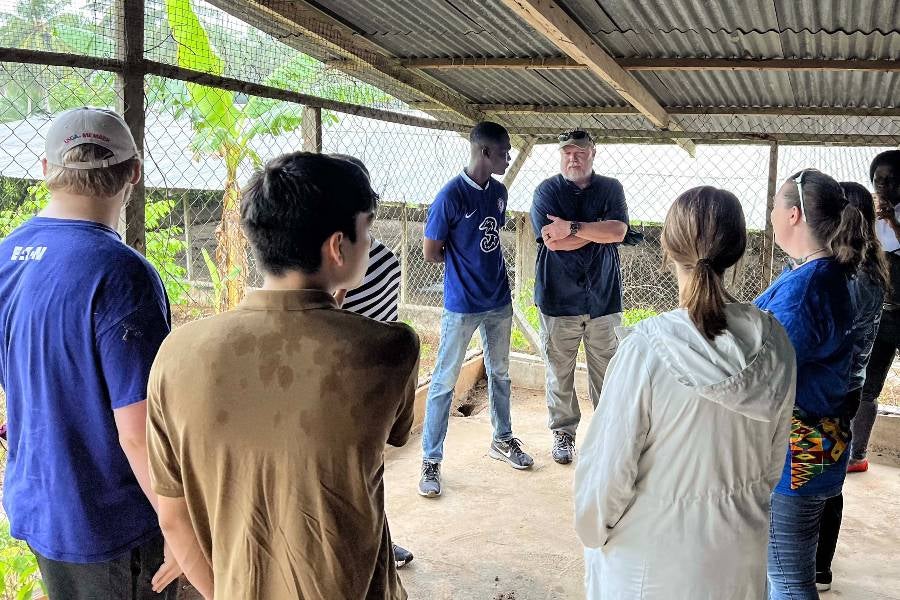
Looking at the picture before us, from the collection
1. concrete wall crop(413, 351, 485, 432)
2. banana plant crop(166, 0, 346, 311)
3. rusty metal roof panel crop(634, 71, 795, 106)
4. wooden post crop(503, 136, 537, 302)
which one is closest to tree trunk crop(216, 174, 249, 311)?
banana plant crop(166, 0, 346, 311)

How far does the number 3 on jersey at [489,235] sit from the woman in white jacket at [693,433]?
2417 millimetres

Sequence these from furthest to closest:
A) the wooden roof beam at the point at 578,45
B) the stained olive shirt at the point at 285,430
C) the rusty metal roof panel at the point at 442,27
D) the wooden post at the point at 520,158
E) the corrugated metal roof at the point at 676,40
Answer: the wooden post at the point at 520,158 → the rusty metal roof panel at the point at 442,27 → the corrugated metal roof at the point at 676,40 → the wooden roof beam at the point at 578,45 → the stained olive shirt at the point at 285,430

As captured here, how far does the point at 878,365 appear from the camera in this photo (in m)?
4.04

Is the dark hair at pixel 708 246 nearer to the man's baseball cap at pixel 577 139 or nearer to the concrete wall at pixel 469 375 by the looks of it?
the man's baseball cap at pixel 577 139

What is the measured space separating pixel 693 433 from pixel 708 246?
437mm

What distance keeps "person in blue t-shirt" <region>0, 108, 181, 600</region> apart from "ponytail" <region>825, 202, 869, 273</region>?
77.6 inches

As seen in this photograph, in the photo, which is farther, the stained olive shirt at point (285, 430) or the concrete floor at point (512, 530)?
the concrete floor at point (512, 530)

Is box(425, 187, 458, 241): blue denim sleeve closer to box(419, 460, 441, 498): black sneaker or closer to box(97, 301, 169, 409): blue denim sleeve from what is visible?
box(419, 460, 441, 498): black sneaker

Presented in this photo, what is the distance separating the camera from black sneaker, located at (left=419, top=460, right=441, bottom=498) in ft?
12.9

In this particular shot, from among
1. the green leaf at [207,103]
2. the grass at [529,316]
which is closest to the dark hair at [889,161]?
the grass at [529,316]

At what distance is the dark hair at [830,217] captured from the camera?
2.19m

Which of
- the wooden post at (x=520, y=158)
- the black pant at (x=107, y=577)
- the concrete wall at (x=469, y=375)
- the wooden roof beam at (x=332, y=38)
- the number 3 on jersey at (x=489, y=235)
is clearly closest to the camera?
the black pant at (x=107, y=577)

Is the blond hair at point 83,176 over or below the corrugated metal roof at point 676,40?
below

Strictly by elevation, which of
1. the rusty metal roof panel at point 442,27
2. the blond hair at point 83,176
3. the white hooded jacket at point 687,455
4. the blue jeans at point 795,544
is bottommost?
the blue jeans at point 795,544
